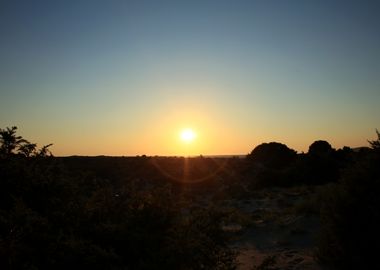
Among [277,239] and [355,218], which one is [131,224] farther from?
[277,239]

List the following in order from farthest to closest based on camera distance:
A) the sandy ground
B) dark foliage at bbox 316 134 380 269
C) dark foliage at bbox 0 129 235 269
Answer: the sandy ground < dark foliage at bbox 316 134 380 269 < dark foliage at bbox 0 129 235 269

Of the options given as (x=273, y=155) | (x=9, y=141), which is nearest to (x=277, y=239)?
(x=9, y=141)

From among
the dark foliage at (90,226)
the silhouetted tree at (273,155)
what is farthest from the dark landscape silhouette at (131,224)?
the silhouetted tree at (273,155)

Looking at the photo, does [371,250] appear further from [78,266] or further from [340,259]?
[78,266]

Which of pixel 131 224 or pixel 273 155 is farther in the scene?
pixel 273 155

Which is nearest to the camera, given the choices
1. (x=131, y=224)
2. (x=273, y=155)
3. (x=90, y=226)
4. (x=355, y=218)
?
(x=90, y=226)

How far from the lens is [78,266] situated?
5449 millimetres

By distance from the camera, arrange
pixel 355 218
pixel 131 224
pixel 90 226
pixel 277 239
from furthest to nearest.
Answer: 1. pixel 277 239
2. pixel 355 218
3. pixel 131 224
4. pixel 90 226

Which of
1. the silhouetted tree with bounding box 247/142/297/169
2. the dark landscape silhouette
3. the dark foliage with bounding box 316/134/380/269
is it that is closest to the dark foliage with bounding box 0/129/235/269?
the dark landscape silhouette

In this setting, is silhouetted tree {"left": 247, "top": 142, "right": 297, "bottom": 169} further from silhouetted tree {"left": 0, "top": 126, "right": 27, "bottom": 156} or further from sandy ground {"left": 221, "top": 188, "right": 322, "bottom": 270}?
silhouetted tree {"left": 0, "top": 126, "right": 27, "bottom": 156}

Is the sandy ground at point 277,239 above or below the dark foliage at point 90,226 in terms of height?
below

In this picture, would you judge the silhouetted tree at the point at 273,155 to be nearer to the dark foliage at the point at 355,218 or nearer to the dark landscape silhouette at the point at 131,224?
the dark landscape silhouette at the point at 131,224

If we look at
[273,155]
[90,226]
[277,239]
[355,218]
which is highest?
[273,155]

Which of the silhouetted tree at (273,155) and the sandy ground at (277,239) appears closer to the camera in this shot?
the sandy ground at (277,239)
